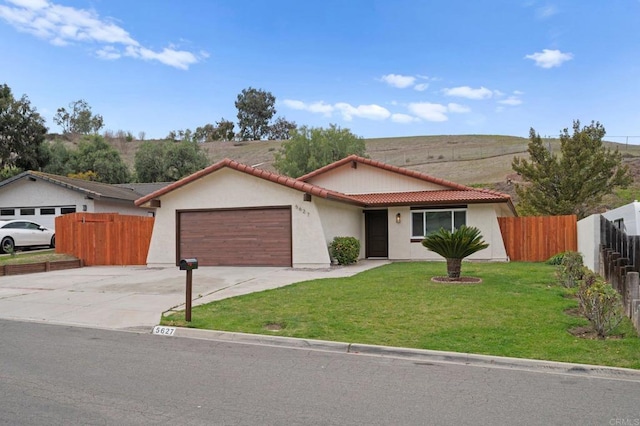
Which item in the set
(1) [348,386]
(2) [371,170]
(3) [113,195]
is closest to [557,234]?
(2) [371,170]

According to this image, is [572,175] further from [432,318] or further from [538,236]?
[432,318]

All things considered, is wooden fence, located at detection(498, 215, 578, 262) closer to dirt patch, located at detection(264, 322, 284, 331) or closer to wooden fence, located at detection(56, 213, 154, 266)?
wooden fence, located at detection(56, 213, 154, 266)

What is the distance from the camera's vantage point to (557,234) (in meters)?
20.5

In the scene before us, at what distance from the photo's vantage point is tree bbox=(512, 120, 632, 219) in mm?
26188

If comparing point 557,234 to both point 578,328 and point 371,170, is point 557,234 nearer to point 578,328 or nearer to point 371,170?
point 371,170

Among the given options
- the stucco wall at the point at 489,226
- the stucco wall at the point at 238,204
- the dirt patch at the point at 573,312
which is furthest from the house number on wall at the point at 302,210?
the dirt patch at the point at 573,312

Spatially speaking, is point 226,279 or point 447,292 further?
point 226,279

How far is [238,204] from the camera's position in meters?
18.5

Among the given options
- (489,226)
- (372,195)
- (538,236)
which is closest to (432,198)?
(489,226)

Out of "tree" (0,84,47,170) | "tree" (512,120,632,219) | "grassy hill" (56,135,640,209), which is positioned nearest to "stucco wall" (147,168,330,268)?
"tree" (512,120,632,219)

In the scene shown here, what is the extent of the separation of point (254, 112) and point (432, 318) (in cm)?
9304

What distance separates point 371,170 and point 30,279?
14.2 m

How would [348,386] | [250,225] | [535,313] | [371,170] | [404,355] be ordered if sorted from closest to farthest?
[348,386] < [404,355] < [535,313] < [250,225] < [371,170]

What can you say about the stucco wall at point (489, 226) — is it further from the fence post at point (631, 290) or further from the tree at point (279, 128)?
the tree at point (279, 128)
